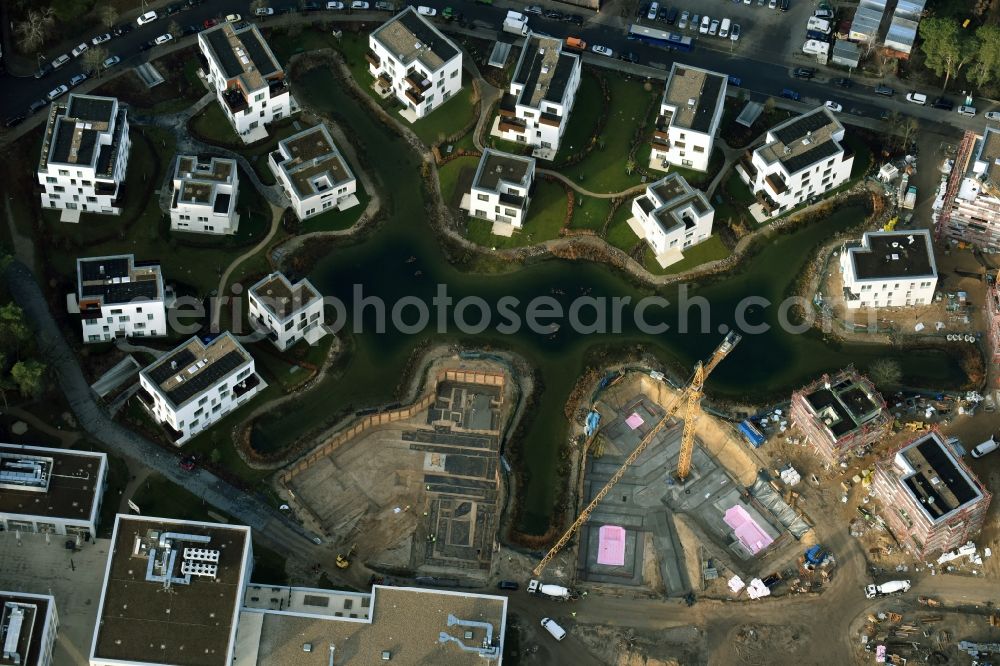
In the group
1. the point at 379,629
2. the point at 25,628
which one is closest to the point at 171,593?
the point at 25,628

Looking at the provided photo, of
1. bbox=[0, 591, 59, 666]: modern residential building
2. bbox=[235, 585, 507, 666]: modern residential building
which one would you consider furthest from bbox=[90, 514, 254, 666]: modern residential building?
bbox=[0, 591, 59, 666]: modern residential building

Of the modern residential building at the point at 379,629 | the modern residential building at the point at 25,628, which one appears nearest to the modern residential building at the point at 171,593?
the modern residential building at the point at 379,629

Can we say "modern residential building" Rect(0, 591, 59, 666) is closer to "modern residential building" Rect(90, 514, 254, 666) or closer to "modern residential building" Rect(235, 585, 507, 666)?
"modern residential building" Rect(90, 514, 254, 666)

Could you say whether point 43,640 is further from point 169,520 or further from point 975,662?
point 975,662

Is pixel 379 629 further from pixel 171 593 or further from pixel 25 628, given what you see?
pixel 25 628

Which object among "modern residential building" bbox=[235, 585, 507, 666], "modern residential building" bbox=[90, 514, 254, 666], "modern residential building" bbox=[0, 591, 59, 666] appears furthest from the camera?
"modern residential building" bbox=[235, 585, 507, 666]
